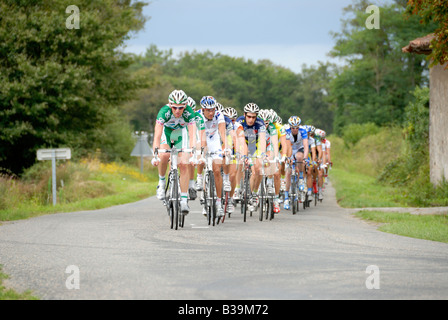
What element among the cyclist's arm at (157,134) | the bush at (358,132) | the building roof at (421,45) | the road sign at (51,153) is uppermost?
the building roof at (421,45)

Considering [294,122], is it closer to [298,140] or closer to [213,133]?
[298,140]

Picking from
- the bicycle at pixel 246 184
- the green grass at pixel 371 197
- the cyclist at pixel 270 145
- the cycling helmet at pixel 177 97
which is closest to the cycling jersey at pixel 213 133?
the bicycle at pixel 246 184

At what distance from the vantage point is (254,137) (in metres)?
16.2

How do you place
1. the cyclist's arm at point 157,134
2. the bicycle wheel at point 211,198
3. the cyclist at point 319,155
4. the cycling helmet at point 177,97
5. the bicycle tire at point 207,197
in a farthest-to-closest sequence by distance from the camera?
1. the cyclist at point 319,155
2. the bicycle tire at point 207,197
3. the bicycle wheel at point 211,198
4. the cycling helmet at point 177,97
5. the cyclist's arm at point 157,134

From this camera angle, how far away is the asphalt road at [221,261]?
7406mm

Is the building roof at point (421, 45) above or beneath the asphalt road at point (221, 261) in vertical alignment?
above

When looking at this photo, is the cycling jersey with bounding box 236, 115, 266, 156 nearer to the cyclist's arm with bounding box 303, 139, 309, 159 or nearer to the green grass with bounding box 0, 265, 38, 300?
the cyclist's arm with bounding box 303, 139, 309, 159

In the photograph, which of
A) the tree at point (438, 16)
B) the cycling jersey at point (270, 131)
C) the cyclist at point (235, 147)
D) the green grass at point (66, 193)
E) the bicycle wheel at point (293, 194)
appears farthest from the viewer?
the green grass at point (66, 193)

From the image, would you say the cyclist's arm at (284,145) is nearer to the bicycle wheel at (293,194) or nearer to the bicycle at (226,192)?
the bicycle wheel at (293,194)

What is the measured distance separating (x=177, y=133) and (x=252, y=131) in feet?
10.2

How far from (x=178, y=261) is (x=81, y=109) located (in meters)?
26.2

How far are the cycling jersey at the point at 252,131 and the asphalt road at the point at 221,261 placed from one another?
2168mm

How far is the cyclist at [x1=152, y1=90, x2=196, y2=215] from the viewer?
12875mm

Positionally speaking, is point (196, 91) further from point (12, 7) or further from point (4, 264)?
point (4, 264)
